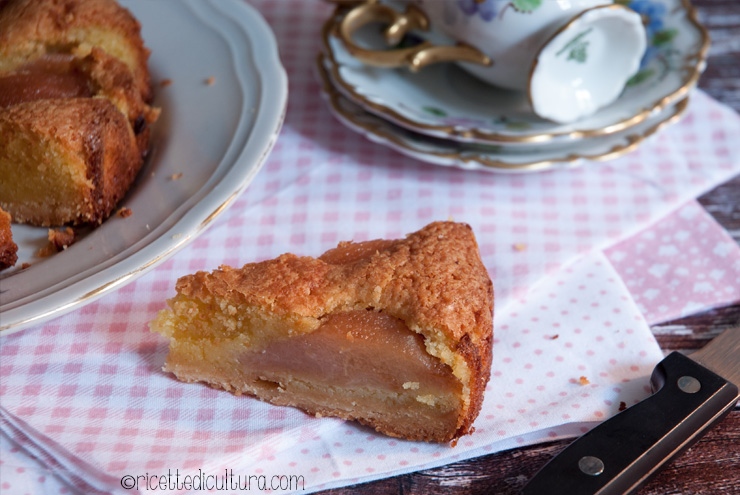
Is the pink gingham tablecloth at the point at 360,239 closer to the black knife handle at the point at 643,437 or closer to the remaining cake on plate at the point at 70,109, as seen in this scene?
the black knife handle at the point at 643,437

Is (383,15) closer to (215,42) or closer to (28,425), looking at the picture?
(215,42)

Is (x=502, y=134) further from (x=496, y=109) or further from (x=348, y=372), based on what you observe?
(x=348, y=372)

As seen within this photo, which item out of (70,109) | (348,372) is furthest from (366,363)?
(70,109)

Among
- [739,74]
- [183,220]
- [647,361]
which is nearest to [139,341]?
[183,220]

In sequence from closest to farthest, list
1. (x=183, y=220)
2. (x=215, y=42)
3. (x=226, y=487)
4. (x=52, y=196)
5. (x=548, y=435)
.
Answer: (x=226, y=487)
(x=548, y=435)
(x=183, y=220)
(x=52, y=196)
(x=215, y=42)

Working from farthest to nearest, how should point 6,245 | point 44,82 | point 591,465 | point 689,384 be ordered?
point 44,82 → point 6,245 → point 689,384 → point 591,465

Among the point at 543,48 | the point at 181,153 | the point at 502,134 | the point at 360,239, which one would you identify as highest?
the point at 543,48
